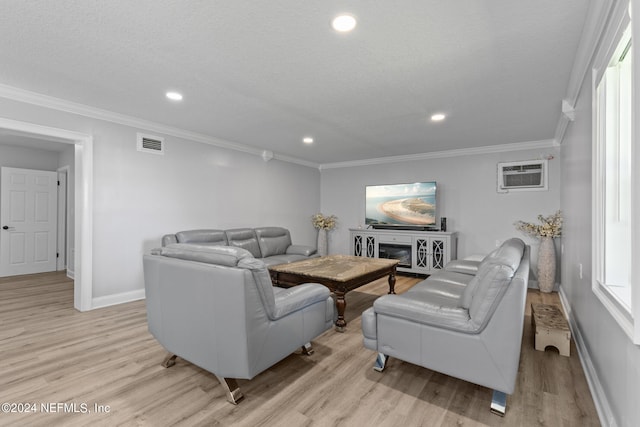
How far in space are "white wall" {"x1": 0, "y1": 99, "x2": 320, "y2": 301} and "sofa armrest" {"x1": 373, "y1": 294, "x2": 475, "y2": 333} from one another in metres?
3.41

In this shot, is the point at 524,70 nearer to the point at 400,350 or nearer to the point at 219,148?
the point at 400,350

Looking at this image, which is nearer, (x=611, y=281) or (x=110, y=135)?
(x=611, y=281)

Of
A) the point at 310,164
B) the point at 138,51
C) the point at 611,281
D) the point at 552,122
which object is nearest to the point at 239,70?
the point at 138,51

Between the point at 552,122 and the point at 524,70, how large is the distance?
1861 millimetres

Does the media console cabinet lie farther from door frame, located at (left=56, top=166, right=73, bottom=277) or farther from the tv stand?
door frame, located at (left=56, top=166, right=73, bottom=277)

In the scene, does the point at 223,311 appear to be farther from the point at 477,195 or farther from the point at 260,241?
the point at 477,195

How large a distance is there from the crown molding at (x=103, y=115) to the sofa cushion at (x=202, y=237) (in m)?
1.47

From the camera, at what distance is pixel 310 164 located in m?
6.89

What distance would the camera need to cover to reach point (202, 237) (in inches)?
164

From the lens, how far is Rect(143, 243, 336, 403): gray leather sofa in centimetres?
170

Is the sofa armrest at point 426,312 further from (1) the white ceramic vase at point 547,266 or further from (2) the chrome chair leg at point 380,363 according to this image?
(1) the white ceramic vase at point 547,266

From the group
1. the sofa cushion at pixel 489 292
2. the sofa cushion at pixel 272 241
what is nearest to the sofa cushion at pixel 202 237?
the sofa cushion at pixel 272 241

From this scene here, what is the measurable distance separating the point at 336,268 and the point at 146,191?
2.80 meters

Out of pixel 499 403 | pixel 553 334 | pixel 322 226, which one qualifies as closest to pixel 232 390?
pixel 499 403
